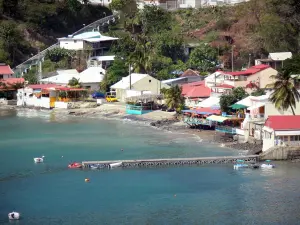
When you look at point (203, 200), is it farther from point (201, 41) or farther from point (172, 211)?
point (201, 41)

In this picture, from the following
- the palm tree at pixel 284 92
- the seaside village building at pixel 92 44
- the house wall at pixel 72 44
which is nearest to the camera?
the palm tree at pixel 284 92

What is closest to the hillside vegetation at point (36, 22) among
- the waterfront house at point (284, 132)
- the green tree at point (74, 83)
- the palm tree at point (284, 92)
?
the green tree at point (74, 83)

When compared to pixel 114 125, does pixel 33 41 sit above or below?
above

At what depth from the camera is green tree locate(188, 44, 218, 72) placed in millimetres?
88375

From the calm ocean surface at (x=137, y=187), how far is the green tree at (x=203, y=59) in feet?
79.1

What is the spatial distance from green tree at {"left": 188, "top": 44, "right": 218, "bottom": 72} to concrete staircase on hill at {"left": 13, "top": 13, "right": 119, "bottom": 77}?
18487 millimetres

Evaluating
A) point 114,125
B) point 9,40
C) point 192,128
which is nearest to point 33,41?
point 9,40

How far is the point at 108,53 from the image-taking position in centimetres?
9788

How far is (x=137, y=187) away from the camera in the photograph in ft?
162

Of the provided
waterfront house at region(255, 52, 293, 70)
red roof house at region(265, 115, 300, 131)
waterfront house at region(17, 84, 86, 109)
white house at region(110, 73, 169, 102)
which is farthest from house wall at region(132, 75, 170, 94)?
red roof house at region(265, 115, 300, 131)

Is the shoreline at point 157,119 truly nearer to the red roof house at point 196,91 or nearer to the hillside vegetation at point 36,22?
the red roof house at point 196,91

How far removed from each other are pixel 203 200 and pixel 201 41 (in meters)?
52.3

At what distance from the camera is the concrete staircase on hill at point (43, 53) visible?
95562mm

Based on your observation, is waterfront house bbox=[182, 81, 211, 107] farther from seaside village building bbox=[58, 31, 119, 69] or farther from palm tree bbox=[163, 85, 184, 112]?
seaside village building bbox=[58, 31, 119, 69]
